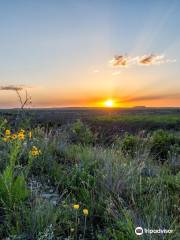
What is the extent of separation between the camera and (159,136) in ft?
36.0

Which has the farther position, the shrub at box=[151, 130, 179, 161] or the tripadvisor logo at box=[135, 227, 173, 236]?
the shrub at box=[151, 130, 179, 161]

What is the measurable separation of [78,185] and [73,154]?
1.77 m

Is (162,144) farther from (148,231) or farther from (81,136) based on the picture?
(148,231)

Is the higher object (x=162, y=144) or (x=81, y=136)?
(x=81, y=136)

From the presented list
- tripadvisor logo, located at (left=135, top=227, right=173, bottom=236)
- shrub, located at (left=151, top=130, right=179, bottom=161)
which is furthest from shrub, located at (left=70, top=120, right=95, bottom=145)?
tripadvisor logo, located at (left=135, top=227, right=173, bottom=236)

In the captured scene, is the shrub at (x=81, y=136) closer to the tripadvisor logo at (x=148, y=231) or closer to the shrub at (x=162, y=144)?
the shrub at (x=162, y=144)

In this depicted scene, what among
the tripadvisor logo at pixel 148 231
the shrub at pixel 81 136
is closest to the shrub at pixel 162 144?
Answer: the shrub at pixel 81 136

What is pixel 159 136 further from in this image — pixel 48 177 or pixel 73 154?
pixel 48 177

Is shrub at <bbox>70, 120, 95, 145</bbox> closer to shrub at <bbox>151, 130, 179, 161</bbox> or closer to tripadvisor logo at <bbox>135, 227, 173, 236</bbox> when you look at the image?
shrub at <bbox>151, 130, 179, 161</bbox>

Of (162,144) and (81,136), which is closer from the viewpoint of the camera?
(162,144)

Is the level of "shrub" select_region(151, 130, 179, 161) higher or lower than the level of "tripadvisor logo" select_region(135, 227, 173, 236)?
lower

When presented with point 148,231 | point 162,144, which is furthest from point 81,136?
point 148,231

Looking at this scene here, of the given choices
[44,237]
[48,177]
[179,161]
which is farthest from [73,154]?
[44,237]

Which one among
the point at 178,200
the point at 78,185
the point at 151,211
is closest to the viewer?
the point at 151,211
